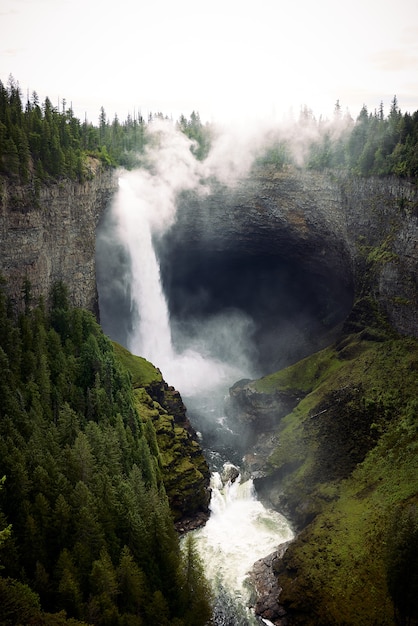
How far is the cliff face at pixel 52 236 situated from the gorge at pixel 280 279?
0.24 metres

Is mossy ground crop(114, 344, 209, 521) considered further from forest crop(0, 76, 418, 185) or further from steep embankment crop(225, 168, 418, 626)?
forest crop(0, 76, 418, 185)

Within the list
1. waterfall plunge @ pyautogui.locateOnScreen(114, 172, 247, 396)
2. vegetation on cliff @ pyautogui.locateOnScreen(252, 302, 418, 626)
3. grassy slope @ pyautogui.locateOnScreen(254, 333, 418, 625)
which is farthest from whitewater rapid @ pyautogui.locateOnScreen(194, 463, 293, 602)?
waterfall plunge @ pyautogui.locateOnScreen(114, 172, 247, 396)

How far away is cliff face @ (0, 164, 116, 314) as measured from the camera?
7562 centimetres

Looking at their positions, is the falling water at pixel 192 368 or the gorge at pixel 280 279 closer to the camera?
the gorge at pixel 280 279

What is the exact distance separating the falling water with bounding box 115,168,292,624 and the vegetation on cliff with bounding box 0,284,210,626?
22.1 feet

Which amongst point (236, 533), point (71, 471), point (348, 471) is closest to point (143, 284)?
point (236, 533)

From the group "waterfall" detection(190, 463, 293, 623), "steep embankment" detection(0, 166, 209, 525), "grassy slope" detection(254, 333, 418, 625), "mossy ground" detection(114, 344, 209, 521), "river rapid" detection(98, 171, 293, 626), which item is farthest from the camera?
"mossy ground" detection(114, 344, 209, 521)

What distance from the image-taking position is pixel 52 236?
287 ft

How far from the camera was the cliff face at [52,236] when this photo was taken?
7562cm

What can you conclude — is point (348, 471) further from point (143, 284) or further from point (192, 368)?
point (143, 284)

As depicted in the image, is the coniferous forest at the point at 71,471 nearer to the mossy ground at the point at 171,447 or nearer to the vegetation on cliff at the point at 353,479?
the mossy ground at the point at 171,447

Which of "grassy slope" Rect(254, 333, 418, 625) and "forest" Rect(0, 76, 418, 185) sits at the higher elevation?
"forest" Rect(0, 76, 418, 185)

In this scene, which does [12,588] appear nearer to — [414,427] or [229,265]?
[414,427]

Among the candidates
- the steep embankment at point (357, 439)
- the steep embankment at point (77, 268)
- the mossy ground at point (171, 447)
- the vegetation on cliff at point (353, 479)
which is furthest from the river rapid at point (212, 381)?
the steep embankment at point (77, 268)
